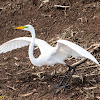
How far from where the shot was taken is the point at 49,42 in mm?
7184

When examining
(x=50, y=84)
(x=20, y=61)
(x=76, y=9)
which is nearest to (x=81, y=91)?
(x=50, y=84)

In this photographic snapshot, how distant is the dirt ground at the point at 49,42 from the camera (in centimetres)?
503

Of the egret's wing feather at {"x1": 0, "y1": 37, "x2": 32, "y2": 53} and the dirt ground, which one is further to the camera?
the egret's wing feather at {"x1": 0, "y1": 37, "x2": 32, "y2": 53}

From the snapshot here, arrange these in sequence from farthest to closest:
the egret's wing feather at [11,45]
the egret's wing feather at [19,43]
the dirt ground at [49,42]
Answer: the egret's wing feather at [11,45]
the egret's wing feather at [19,43]
the dirt ground at [49,42]

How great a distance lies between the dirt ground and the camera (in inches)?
198

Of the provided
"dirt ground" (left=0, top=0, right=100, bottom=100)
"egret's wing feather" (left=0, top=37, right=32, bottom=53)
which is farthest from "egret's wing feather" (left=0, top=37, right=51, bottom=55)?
"dirt ground" (left=0, top=0, right=100, bottom=100)

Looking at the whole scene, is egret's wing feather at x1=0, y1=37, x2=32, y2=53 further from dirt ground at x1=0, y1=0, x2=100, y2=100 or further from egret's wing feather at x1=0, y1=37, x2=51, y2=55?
Answer: dirt ground at x1=0, y1=0, x2=100, y2=100

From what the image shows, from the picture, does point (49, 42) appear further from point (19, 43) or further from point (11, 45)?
point (11, 45)

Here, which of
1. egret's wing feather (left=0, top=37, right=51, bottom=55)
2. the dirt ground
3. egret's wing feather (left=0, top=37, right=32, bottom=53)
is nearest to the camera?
the dirt ground

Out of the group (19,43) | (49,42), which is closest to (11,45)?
(19,43)

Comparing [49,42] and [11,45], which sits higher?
[11,45]

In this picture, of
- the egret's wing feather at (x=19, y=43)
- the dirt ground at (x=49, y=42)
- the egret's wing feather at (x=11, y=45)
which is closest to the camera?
the dirt ground at (x=49, y=42)

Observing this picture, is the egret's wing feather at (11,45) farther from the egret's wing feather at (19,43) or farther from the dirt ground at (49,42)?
the dirt ground at (49,42)

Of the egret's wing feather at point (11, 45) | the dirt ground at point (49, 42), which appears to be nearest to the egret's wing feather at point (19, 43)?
the egret's wing feather at point (11, 45)
